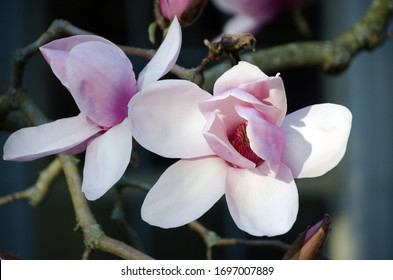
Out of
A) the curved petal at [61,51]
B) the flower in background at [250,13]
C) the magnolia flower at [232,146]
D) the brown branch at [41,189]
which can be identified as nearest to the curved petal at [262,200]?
the magnolia flower at [232,146]

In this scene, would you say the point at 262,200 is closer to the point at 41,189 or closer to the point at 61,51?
the point at 61,51

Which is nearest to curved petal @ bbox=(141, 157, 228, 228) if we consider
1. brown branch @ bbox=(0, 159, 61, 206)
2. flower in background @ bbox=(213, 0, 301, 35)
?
brown branch @ bbox=(0, 159, 61, 206)

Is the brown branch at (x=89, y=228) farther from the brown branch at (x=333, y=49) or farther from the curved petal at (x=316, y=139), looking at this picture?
the brown branch at (x=333, y=49)

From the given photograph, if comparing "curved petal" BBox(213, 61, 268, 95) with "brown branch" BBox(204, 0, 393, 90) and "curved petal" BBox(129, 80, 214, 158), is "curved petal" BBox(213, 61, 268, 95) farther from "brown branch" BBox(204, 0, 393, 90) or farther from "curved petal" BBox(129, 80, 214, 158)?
"brown branch" BBox(204, 0, 393, 90)

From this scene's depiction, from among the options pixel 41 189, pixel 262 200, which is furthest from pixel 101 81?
pixel 41 189

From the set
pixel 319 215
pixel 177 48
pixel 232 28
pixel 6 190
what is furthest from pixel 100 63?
pixel 319 215
